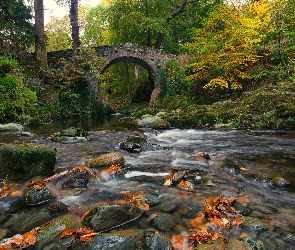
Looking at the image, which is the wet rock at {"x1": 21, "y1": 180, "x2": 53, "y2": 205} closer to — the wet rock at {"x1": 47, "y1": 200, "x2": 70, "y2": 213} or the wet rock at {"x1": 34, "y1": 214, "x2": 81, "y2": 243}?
the wet rock at {"x1": 47, "y1": 200, "x2": 70, "y2": 213}

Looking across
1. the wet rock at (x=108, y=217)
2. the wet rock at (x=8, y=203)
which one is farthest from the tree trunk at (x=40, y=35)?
the wet rock at (x=108, y=217)

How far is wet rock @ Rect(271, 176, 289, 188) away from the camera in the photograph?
3.35 metres

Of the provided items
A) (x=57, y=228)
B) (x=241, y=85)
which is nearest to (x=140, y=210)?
(x=57, y=228)

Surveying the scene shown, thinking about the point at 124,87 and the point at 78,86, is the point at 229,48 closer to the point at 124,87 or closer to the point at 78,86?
the point at 78,86

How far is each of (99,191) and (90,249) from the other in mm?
1366

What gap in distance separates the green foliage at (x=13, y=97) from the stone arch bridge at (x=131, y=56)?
5.02 metres

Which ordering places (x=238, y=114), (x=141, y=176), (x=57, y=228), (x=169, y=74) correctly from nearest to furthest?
(x=57, y=228), (x=141, y=176), (x=238, y=114), (x=169, y=74)

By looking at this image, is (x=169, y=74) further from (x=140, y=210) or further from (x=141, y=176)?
(x=140, y=210)

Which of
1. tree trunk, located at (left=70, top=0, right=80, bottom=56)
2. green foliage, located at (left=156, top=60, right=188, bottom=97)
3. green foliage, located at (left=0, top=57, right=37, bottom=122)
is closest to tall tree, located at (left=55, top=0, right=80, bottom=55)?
tree trunk, located at (left=70, top=0, right=80, bottom=56)

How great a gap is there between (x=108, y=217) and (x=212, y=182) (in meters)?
1.71

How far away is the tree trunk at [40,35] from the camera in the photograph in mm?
14231

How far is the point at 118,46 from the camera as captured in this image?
18.1 meters

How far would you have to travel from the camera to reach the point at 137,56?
18.9 meters

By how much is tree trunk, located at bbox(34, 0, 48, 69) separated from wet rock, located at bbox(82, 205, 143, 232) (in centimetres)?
1400
